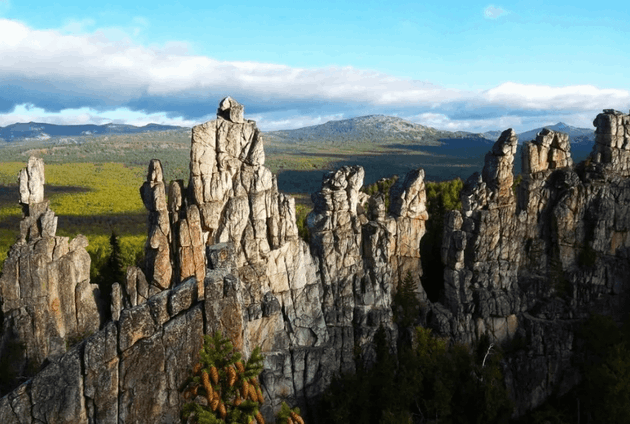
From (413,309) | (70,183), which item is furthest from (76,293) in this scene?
(70,183)

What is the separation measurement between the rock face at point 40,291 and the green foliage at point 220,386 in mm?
27188

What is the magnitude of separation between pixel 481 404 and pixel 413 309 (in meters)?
10.3

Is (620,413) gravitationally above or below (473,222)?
below

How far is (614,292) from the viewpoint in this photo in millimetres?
46062

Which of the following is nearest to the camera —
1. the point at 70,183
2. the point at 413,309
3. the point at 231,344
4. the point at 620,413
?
the point at 231,344

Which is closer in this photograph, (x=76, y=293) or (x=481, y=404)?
(x=481, y=404)

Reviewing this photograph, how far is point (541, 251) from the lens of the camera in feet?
157

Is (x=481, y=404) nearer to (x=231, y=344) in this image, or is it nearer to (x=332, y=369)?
(x=332, y=369)

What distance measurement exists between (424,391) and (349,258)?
12139 millimetres

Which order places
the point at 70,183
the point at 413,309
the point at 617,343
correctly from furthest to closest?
the point at 70,183, the point at 413,309, the point at 617,343

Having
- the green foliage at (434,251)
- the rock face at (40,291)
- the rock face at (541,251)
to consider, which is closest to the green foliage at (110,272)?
the rock face at (40,291)

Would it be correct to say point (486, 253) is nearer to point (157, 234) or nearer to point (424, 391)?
point (424, 391)

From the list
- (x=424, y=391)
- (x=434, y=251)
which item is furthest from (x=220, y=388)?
(x=434, y=251)

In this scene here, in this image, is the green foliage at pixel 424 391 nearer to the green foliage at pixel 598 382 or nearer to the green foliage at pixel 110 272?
the green foliage at pixel 598 382
